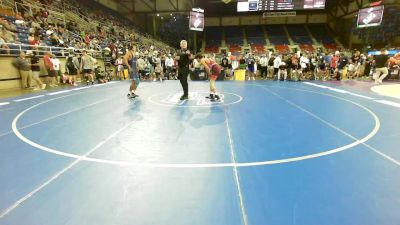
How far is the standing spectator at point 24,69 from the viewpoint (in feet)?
35.1

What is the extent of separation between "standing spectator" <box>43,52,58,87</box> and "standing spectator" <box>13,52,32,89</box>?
76 cm

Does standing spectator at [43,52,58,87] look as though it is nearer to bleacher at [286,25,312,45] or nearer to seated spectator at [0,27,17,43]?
seated spectator at [0,27,17,43]

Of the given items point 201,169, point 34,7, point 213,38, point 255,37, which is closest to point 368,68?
point 201,169

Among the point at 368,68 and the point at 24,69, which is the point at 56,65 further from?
the point at 368,68

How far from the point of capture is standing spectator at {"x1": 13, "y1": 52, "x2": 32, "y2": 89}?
421 inches

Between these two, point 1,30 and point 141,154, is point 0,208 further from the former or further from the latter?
point 1,30

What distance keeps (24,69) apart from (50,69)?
3.83ft

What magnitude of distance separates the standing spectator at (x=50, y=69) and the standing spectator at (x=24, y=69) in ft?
2.48

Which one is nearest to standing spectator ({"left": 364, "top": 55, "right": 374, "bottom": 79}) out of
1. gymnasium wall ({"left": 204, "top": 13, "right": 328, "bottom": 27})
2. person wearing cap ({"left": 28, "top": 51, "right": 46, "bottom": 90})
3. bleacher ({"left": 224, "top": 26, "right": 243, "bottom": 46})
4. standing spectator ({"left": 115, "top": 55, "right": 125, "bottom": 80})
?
standing spectator ({"left": 115, "top": 55, "right": 125, "bottom": 80})

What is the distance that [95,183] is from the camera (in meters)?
2.75

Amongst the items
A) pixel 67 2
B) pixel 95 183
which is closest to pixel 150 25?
pixel 67 2

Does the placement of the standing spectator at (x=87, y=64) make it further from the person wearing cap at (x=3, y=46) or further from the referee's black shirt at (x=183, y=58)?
the referee's black shirt at (x=183, y=58)

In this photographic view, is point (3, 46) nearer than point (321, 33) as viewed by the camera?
Yes

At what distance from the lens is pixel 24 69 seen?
35.9ft
